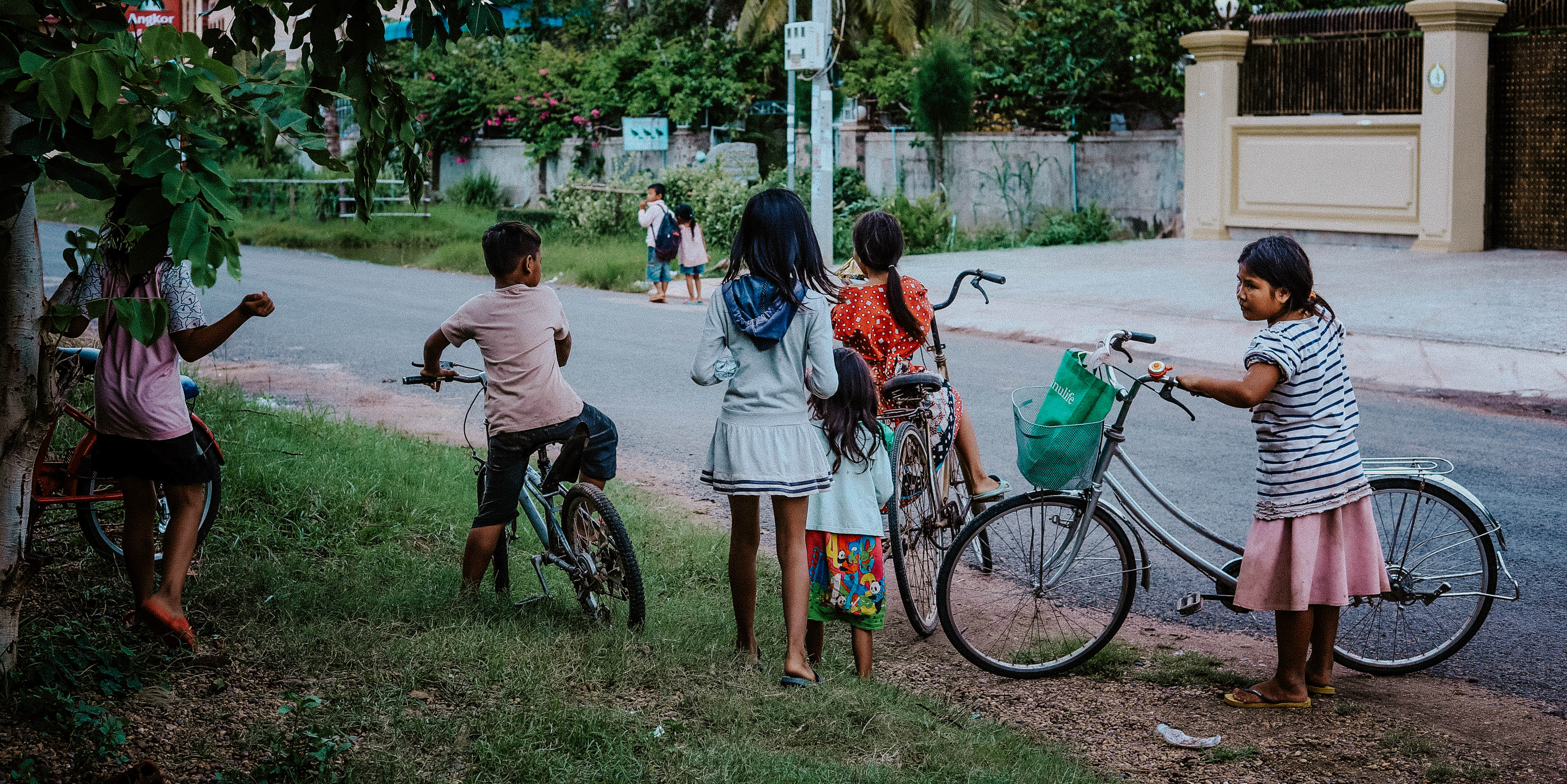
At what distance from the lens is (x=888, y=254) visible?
5355 mm

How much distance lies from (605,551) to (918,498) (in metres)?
1.34

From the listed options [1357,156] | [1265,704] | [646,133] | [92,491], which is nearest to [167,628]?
[92,491]

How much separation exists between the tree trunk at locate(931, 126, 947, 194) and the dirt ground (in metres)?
18.9

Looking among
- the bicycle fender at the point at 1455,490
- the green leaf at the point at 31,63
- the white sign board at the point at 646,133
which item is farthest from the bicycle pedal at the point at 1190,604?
the white sign board at the point at 646,133

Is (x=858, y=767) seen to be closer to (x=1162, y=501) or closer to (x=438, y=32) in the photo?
(x=1162, y=501)

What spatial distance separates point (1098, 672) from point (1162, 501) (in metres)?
0.70

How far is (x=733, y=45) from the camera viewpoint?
29141 mm

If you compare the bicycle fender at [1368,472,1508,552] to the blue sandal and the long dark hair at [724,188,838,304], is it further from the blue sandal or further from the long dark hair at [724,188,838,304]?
the long dark hair at [724,188,838,304]

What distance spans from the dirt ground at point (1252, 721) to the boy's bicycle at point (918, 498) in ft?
0.65

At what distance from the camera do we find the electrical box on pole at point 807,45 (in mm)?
16562

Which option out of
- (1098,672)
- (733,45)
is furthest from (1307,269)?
(733,45)

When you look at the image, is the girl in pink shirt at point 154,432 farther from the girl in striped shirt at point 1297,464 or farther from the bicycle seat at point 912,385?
the girl in striped shirt at point 1297,464

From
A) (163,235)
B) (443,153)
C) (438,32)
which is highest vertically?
(443,153)

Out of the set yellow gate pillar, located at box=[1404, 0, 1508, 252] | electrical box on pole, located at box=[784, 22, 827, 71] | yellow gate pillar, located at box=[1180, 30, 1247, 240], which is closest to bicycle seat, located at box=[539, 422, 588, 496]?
electrical box on pole, located at box=[784, 22, 827, 71]
